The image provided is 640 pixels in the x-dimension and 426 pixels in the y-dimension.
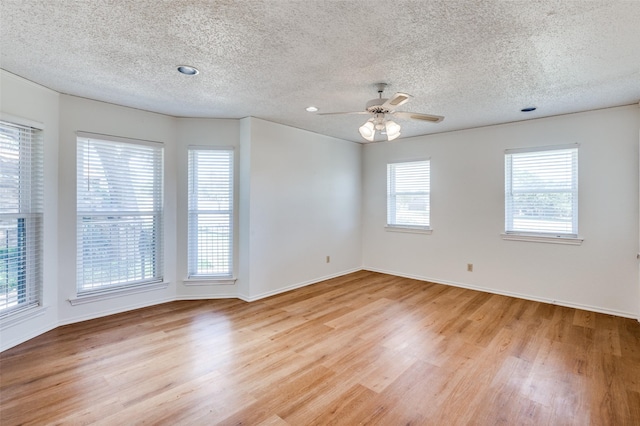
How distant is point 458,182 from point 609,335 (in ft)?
8.59

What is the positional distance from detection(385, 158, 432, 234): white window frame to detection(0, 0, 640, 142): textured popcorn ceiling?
1.84m

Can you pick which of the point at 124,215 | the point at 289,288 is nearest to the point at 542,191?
the point at 289,288

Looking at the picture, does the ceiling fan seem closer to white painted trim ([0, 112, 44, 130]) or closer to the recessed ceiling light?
the recessed ceiling light

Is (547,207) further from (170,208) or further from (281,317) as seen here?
(170,208)

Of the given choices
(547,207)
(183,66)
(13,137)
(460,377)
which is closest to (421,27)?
(183,66)

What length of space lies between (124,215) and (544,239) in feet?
18.1

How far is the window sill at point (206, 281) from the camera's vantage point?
429 cm

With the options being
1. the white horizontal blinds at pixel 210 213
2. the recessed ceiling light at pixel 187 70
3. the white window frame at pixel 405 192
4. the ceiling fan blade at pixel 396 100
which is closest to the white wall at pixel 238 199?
the white horizontal blinds at pixel 210 213

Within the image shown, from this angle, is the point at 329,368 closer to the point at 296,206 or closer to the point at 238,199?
the point at 238,199

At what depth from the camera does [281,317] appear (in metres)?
3.64

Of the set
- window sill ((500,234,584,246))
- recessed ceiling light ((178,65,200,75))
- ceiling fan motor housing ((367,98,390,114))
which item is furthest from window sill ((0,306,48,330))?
window sill ((500,234,584,246))

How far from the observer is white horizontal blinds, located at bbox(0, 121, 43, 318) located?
2850 mm

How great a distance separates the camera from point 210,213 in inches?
170

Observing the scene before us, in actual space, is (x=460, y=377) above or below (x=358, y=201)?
below
